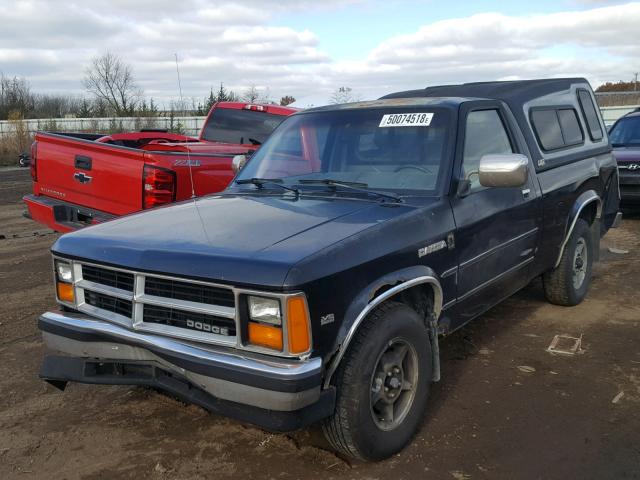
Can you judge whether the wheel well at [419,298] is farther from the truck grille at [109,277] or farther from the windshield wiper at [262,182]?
the truck grille at [109,277]

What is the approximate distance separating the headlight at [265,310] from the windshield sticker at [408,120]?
5.99 feet

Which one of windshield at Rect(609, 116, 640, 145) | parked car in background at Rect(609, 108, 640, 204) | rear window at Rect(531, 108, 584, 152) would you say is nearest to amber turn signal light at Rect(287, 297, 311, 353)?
rear window at Rect(531, 108, 584, 152)

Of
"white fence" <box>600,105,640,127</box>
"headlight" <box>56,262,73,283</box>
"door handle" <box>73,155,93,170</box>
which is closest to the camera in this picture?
"headlight" <box>56,262,73,283</box>

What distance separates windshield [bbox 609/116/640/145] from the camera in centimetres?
1053

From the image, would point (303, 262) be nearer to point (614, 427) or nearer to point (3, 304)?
point (614, 427)

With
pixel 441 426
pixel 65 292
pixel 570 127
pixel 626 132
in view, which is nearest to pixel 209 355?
pixel 65 292

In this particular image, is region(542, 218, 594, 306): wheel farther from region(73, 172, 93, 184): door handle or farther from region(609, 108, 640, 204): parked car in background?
region(73, 172, 93, 184): door handle

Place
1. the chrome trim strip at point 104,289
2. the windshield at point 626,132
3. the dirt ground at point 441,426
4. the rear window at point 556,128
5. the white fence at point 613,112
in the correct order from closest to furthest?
the chrome trim strip at point 104,289 < the dirt ground at point 441,426 < the rear window at point 556,128 < the windshield at point 626,132 < the white fence at point 613,112

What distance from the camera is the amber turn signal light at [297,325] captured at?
2521mm

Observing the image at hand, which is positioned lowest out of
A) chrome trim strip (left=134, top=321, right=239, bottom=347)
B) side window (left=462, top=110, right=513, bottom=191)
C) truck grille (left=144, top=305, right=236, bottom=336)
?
chrome trim strip (left=134, top=321, right=239, bottom=347)

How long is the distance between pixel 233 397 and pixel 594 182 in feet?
14.0

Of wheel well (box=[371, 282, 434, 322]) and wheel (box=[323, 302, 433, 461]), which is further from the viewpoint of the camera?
wheel well (box=[371, 282, 434, 322])

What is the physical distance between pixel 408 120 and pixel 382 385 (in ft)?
5.80

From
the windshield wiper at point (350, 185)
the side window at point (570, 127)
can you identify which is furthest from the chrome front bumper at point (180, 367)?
the side window at point (570, 127)
